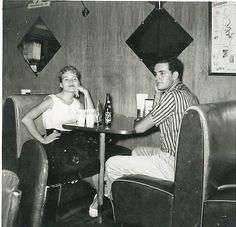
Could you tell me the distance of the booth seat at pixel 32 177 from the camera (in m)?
2.27

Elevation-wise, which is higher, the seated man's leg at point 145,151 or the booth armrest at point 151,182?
the seated man's leg at point 145,151

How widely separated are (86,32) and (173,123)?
2176 millimetres

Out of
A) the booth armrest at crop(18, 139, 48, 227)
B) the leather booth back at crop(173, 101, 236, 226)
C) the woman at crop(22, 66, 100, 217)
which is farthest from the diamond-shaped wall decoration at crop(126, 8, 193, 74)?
the booth armrest at crop(18, 139, 48, 227)

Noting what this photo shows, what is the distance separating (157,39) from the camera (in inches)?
142

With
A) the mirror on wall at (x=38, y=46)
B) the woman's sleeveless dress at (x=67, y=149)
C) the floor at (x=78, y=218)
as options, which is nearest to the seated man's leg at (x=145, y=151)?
the woman's sleeveless dress at (x=67, y=149)

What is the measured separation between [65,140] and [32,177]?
455 millimetres

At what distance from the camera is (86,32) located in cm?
407

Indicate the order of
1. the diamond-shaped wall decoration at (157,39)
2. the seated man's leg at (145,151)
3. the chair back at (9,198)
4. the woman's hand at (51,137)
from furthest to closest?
A: the diamond-shaped wall decoration at (157,39) < the seated man's leg at (145,151) < the woman's hand at (51,137) < the chair back at (9,198)

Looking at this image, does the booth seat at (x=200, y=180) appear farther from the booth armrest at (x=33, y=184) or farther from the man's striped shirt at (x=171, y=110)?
the booth armrest at (x=33, y=184)

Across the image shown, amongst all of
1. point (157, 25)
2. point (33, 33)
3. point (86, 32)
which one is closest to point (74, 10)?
point (86, 32)

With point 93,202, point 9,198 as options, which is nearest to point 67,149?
point 93,202

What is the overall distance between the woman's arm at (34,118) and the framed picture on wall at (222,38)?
165 cm

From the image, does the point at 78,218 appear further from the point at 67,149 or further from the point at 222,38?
the point at 222,38

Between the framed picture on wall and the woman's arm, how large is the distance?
64.8 inches
